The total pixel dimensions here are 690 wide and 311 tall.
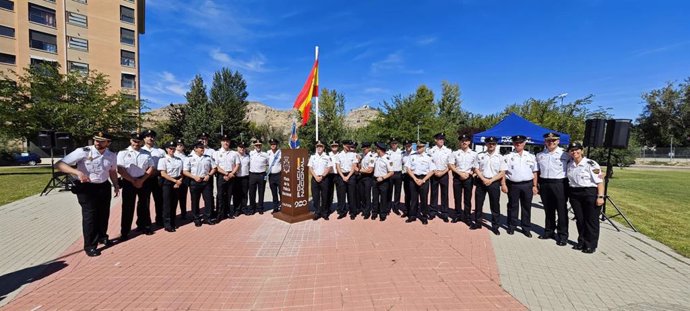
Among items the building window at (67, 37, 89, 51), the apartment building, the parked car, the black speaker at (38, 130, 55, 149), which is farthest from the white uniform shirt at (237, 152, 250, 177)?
the building window at (67, 37, 89, 51)

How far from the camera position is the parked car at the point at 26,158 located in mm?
29203

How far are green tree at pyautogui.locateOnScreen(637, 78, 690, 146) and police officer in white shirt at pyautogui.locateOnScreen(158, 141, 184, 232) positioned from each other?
6648 centimetres

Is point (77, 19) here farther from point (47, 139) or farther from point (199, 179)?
point (199, 179)

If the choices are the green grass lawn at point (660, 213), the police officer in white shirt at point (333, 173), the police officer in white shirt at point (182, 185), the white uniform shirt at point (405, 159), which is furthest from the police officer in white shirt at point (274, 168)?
the green grass lawn at point (660, 213)

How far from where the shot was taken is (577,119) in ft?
65.0

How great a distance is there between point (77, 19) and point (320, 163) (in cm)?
4115

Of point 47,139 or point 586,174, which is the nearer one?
point 586,174

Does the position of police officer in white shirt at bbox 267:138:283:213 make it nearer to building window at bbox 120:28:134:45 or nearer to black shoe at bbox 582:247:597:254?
black shoe at bbox 582:247:597:254

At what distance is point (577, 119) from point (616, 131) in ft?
54.8

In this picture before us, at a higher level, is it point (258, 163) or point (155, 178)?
point (258, 163)

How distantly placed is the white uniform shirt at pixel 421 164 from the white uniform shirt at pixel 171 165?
479 cm

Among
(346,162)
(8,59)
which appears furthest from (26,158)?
(346,162)

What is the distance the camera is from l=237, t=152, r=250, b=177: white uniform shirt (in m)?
6.97

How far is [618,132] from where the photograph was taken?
631cm
